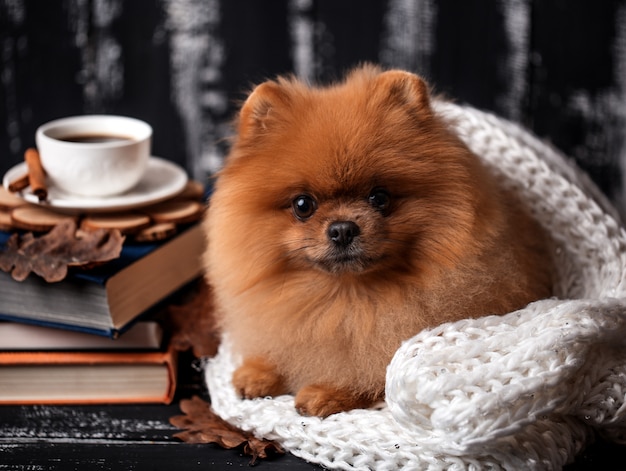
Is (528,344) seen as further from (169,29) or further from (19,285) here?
(169,29)

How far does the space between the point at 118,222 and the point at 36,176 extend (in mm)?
218

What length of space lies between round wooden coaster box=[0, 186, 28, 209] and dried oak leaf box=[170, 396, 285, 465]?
1.91 feet

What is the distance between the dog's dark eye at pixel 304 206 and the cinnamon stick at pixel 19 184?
0.71m

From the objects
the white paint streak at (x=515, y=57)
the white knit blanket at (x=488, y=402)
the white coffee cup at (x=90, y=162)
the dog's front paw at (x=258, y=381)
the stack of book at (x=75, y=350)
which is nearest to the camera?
the white knit blanket at (x=488, y=402)

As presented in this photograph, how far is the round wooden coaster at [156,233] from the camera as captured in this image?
1740mm

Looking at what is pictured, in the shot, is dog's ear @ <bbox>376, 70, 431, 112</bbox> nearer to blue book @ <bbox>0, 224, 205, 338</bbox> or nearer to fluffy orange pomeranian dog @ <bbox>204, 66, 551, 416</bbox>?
fluffy orange pomeranian dog @ <bbox>204, 66, 551, 416</bbox>

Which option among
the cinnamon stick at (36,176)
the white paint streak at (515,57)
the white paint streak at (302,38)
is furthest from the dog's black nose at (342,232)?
the white paint streak at (515,57)

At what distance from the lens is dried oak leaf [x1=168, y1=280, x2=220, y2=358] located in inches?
69.1

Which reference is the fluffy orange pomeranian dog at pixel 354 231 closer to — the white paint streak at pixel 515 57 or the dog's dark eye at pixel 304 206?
the dog's dark eye at pixel 304 206

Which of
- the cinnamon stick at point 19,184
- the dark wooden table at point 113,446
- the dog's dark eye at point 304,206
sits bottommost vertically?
the dark wooden table at point 113,446

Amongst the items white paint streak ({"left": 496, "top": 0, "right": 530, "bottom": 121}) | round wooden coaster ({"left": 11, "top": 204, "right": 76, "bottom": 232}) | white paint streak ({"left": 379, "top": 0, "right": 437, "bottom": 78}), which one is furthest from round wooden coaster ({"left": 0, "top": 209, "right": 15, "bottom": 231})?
white paint streak ({"left": 496, "top": 0, "right": 530, "bottom": 121})

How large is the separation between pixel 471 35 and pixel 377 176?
1.04m

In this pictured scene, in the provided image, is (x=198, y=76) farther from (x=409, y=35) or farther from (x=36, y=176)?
(x=36, y=176)

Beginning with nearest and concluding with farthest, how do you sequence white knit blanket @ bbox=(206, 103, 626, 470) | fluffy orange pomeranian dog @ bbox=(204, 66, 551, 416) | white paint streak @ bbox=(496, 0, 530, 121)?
1. white knit blanket @ bbox=(206, 103, 626, 470)
2. fluffy orange pomeranian dog @ bbox=(204, 66, 551, 416)
3. white paint streak @ bbox=(496, 0, 530, 121)
